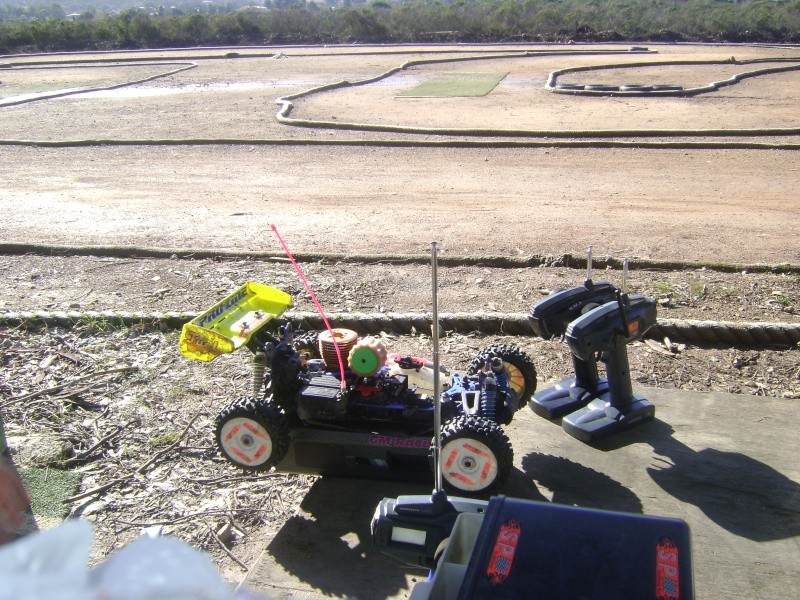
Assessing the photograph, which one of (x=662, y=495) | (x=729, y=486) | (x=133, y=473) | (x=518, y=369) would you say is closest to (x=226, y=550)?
(x=133, y=473)

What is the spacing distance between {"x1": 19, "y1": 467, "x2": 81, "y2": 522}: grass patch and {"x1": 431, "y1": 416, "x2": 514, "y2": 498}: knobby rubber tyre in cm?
187

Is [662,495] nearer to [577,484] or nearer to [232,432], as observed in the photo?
[577,484]

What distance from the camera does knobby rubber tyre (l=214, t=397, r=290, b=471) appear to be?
154 inches

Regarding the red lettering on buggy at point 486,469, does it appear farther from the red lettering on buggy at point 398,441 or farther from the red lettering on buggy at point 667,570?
the red lettering on buggy at point 667,570

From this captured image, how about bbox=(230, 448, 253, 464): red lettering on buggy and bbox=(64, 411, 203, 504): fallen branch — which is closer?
bbox=(230, 448, 253, 464): red lettering on buggy

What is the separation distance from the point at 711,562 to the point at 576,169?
338 inches

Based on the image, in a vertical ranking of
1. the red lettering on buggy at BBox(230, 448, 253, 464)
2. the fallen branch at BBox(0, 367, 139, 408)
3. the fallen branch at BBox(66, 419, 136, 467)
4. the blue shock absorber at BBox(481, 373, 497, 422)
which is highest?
the blue shock absorber at BBox(481, 373, 497, 422)

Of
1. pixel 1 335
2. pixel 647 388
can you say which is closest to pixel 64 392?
pixel 1 335

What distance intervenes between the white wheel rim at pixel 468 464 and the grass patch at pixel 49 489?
1.86 meters

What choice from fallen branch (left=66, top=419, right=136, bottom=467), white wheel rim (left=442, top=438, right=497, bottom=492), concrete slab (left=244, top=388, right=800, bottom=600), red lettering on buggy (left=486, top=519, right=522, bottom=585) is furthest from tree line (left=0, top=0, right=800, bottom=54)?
red lettering on buggy (left=486, top=519, right=522, bottom=585)

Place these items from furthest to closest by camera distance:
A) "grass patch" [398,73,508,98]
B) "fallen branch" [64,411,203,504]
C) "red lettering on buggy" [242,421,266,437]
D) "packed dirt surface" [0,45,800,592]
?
"grass patch" [398,73,508,98]
"packed dirt surface" [0,45,800,592]
"fallen branch" [64,411,203,504]
"red lettering on buggy" [242,421,266,437]

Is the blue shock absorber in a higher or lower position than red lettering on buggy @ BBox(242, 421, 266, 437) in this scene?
higher

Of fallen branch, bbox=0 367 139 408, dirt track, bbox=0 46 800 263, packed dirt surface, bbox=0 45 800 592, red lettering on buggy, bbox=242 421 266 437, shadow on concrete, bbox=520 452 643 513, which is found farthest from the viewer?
dirt track, bbox=0 46 800 263

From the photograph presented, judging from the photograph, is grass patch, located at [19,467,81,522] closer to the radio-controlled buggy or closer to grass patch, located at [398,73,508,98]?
the radio-controlled buggy
